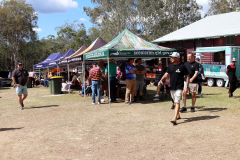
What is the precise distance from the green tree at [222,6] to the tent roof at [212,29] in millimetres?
14837

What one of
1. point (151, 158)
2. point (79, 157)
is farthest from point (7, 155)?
point (151, 158)

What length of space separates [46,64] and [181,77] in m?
17.8

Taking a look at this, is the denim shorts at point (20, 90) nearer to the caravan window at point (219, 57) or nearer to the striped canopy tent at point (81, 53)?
the striped canopy tent at point (81, 53)

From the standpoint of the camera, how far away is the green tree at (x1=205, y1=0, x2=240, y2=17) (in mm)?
40656

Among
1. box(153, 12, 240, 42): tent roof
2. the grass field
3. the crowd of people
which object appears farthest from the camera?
box(153, 12, 240, 42): tent roof

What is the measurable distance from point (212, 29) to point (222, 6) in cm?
2033

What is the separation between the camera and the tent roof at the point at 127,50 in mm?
10125

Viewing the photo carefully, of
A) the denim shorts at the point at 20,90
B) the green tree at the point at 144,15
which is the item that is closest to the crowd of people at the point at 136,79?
the denim shorts at the point at 20,90

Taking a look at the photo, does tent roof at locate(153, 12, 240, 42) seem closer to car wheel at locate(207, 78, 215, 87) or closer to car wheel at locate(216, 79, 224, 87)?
car wheel at locate(207, 78, 215, 87)

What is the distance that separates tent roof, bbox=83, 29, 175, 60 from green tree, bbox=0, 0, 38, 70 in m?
32.4

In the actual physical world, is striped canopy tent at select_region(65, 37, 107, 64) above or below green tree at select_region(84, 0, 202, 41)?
below

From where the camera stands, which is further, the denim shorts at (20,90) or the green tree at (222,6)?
the green tree at (222,6)

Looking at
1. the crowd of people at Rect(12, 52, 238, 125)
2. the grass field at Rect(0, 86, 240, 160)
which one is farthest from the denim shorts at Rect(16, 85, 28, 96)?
the grass field at Rect(0, 86, 240, 160)

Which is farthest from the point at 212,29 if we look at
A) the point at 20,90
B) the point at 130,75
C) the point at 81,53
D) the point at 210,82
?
the point at 20,90
